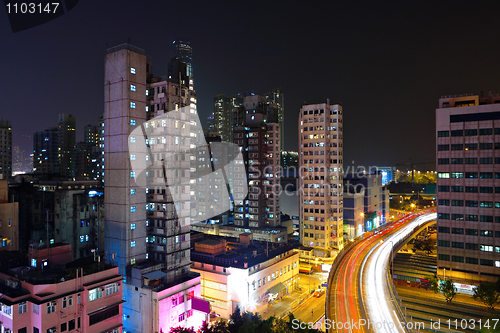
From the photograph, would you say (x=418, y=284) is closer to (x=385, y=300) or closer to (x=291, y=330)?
(x=385, y=300)

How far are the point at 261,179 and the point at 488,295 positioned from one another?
51082mm

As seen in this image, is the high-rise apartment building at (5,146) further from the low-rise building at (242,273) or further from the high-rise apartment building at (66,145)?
the low-rise building at (242,273)

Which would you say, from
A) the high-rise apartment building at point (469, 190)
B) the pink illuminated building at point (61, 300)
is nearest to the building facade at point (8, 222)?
the pink illuminated building at point (61, 300)

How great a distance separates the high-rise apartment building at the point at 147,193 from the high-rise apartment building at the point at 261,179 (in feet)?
124

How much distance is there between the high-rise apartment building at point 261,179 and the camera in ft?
261

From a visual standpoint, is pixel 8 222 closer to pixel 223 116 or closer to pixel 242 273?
pixel 242 273

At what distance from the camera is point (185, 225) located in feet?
140

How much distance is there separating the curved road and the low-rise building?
28.8 feet

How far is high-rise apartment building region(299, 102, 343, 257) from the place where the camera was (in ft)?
227

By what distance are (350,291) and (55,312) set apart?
32042 millimetres

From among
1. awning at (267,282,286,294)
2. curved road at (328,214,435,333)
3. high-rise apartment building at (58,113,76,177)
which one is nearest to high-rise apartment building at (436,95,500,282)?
curved road at (328,214,435,333)

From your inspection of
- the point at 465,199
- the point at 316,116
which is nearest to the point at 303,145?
the point at 316,116

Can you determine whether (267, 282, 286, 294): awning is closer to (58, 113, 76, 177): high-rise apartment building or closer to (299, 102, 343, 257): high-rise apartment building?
(299, 102, 343, 257): high-rise apartment building

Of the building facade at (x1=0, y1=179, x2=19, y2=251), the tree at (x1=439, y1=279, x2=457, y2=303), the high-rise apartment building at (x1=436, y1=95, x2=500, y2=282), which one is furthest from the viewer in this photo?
the high-rise apartment building at (x1=436, y1=95, x2=500, y2=282)
